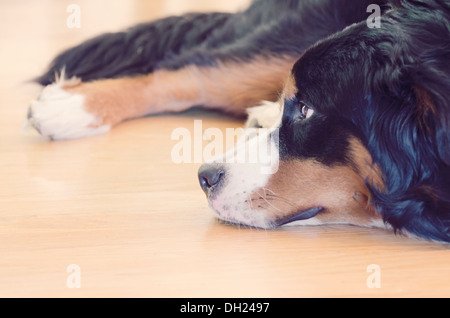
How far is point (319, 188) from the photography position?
147 centimetres

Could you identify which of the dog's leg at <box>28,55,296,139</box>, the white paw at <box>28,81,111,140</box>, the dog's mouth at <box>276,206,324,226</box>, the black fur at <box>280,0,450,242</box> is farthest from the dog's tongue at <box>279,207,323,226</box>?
the white paw at <box>28,81,111,140</box>

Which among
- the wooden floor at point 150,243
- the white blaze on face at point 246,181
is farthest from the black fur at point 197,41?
the white blaze on face at point 246,181

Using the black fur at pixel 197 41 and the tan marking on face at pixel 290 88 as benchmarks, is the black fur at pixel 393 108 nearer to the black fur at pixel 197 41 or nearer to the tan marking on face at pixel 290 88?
the tan marking on face at pixel 290 88

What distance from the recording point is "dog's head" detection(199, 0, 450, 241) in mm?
1373

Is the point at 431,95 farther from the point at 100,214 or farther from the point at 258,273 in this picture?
the point at 100,214

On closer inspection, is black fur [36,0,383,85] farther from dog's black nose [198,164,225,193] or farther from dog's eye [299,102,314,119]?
dog's black nose [198,164,225,193]

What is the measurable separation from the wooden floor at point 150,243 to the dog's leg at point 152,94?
69mm

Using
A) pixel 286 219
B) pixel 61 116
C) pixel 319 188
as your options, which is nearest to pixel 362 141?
pixel 319 188

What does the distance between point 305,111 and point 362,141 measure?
15 centimetres

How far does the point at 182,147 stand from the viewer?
2088 mm

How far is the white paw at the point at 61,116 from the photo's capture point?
2.09 metres

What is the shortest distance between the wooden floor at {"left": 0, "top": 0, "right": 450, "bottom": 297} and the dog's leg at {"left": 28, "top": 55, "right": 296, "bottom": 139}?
0.07m
